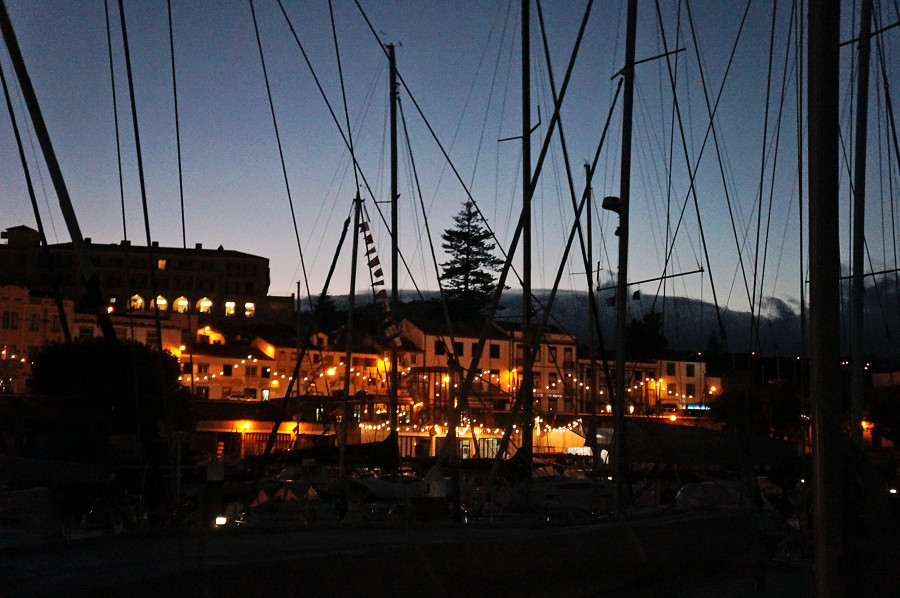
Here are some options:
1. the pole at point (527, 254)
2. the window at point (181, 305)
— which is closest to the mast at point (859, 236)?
the pole at point (527, 254)

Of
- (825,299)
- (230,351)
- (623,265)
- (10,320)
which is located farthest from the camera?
(230,351)

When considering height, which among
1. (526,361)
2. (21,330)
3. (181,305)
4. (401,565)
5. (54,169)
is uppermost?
(181,305)

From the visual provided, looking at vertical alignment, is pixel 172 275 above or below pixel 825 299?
above

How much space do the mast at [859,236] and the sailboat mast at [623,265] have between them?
4.09 m

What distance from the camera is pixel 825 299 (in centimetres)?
602

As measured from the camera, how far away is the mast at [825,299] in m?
5.92

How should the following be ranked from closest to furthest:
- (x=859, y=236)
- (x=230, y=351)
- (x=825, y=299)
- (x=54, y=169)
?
1. (x=825, y=299)
2. (x=54, y=169)
3. (x=859, y=236)
4. (x=230, y=351)

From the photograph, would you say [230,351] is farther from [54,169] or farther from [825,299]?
[825,299]

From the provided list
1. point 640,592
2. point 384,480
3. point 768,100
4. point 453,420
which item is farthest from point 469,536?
point 384,480

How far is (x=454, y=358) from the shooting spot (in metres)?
22.1

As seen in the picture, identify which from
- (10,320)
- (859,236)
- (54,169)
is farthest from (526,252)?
(10,320)

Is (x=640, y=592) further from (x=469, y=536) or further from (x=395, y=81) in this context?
(x=395, y=81)

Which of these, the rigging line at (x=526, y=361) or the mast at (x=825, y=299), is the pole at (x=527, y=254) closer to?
the rigging line at (x=526, y=361)

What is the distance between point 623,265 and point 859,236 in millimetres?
5842
